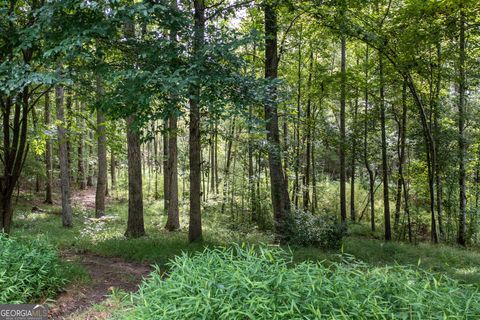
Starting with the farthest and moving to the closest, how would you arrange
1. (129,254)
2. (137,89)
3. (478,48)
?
(478,48), (129,254), (137,89)

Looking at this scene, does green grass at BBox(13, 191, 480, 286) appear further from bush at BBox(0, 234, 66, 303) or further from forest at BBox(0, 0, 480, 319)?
bush at BBox(0, 234, 66, 303)

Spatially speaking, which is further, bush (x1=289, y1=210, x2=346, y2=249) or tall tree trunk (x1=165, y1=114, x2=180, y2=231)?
tall tree trunk (x1=165, y1=114, x2=180, y2=231)

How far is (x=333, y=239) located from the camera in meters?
8.33

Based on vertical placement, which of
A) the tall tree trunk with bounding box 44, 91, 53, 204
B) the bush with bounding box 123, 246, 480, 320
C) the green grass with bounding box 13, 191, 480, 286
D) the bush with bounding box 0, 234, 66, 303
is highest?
the tall tree trunk with bounding box 44, 91, 53, 204

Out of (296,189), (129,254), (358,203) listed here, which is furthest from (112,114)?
(358,203)

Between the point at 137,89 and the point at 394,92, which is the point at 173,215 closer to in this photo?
the point at 137,89

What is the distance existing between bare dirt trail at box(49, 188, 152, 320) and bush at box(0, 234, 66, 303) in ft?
0.79

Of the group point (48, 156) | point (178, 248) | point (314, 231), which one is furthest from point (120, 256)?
point (48, 156)

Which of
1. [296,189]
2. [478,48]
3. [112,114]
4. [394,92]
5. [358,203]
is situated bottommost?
[358,203]

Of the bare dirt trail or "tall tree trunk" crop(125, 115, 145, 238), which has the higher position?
"tall tree trunk" crop(125, 115, 145, 238)

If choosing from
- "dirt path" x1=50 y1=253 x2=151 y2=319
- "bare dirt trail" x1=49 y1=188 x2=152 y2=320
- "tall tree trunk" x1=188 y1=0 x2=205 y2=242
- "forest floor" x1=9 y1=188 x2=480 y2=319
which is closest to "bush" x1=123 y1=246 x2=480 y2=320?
"forest floor" x1=9 y1=188 x2=480 y2=319

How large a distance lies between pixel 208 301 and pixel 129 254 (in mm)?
4925

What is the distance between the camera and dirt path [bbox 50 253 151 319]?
3.87 m

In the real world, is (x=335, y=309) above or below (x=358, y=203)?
above
